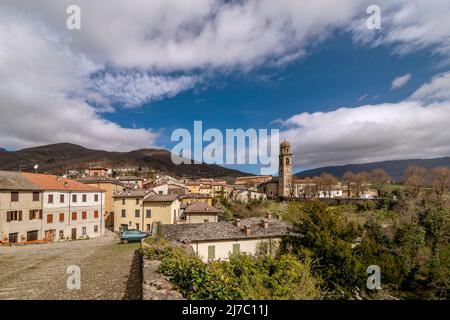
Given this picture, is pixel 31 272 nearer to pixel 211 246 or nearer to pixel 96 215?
pixel 211 246

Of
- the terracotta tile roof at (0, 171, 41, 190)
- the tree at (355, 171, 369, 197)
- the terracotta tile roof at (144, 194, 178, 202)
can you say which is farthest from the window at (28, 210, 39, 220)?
the tree at (355, 171, 369, 197)

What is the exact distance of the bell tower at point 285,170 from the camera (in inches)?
2933

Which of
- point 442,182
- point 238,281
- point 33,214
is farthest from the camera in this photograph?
point 442,182

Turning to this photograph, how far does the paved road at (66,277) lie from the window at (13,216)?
47.4ft

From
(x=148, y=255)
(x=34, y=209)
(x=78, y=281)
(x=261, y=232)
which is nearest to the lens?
(x=78, y=281)

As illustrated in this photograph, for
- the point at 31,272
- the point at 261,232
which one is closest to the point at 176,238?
the point at 261,232

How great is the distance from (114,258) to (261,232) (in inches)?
608

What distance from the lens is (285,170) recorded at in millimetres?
74250

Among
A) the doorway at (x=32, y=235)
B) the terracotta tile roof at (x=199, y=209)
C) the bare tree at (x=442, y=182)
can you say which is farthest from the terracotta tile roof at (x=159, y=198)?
the bare tree at (x=442, y=182)

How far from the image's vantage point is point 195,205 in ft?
130

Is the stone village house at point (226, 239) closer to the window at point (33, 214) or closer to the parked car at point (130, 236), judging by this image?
the parked car at point (130, 236)

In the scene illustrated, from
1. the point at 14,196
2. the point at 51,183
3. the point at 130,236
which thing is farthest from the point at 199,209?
the point at 14,196

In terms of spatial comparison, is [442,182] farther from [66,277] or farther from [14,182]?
[14,182]

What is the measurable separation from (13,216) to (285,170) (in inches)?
2485
